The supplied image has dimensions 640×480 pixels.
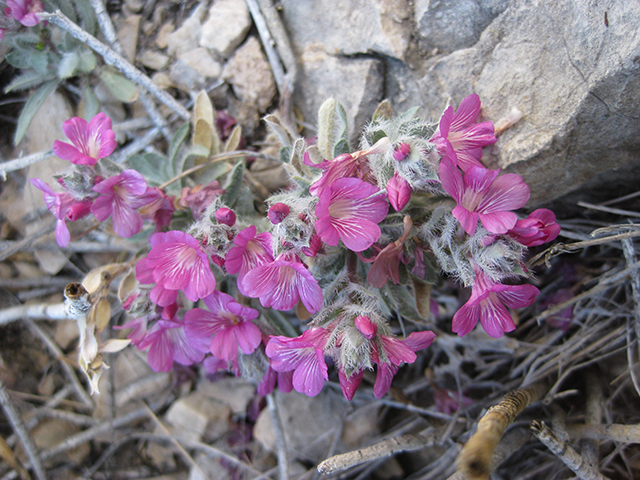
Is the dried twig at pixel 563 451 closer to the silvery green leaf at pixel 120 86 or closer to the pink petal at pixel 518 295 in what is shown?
the pink petal at pixel 518 295

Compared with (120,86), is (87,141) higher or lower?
lower

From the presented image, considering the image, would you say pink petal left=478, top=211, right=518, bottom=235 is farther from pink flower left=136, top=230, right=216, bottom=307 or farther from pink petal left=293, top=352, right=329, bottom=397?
pink flower left=136, top=230, right=216, bottom=307

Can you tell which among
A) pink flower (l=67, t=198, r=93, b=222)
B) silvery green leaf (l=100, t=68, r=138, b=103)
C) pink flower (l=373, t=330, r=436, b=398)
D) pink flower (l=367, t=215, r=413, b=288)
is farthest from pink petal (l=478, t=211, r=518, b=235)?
silvery green leaf (l=100, t=68, r=138, b=103)

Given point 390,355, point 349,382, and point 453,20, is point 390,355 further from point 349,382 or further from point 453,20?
point 453,20

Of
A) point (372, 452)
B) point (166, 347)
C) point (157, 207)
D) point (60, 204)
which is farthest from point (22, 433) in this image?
point (372, 452)

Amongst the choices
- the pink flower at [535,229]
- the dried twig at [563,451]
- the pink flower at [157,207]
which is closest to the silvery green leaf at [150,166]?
the pink flower at [157,207]

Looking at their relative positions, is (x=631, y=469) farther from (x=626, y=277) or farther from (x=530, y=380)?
(x=626, y=277)
